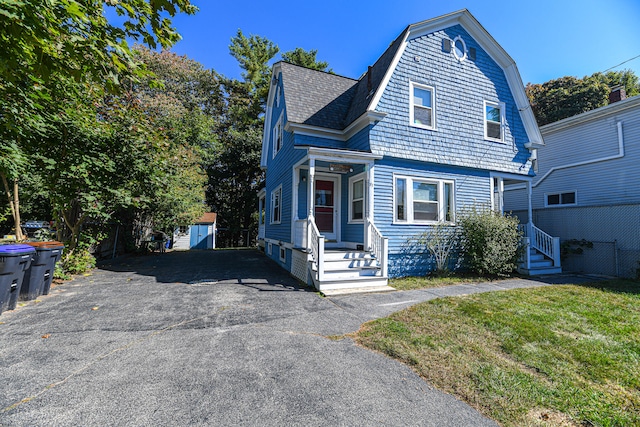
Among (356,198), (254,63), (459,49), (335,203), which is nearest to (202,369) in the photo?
(356,198)

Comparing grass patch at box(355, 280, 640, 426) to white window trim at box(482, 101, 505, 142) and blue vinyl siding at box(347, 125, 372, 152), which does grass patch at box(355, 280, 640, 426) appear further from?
white window trim at box(482, 101, 505, 142)

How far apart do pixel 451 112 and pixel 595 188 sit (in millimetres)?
7632

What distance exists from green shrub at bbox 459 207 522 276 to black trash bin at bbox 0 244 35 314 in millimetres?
10433

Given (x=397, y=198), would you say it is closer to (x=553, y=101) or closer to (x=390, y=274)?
(x=390, y=274)

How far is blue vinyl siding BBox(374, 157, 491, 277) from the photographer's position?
26.5 ft

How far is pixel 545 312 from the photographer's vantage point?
4938mm

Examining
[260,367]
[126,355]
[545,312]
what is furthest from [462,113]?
[126,355]

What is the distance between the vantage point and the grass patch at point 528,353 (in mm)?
2385

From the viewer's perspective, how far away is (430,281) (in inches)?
300

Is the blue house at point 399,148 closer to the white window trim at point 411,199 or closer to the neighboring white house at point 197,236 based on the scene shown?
the white window trim at point 411,199

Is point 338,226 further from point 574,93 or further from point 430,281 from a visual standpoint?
point 574,93

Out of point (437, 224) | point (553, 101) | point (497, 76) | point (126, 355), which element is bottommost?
point (126, 355)

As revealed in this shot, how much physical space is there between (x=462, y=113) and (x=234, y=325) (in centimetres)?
963

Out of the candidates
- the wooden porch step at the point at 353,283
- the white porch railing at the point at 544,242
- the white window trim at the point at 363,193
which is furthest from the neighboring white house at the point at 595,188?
the wooden porch step at the point at 353,283
